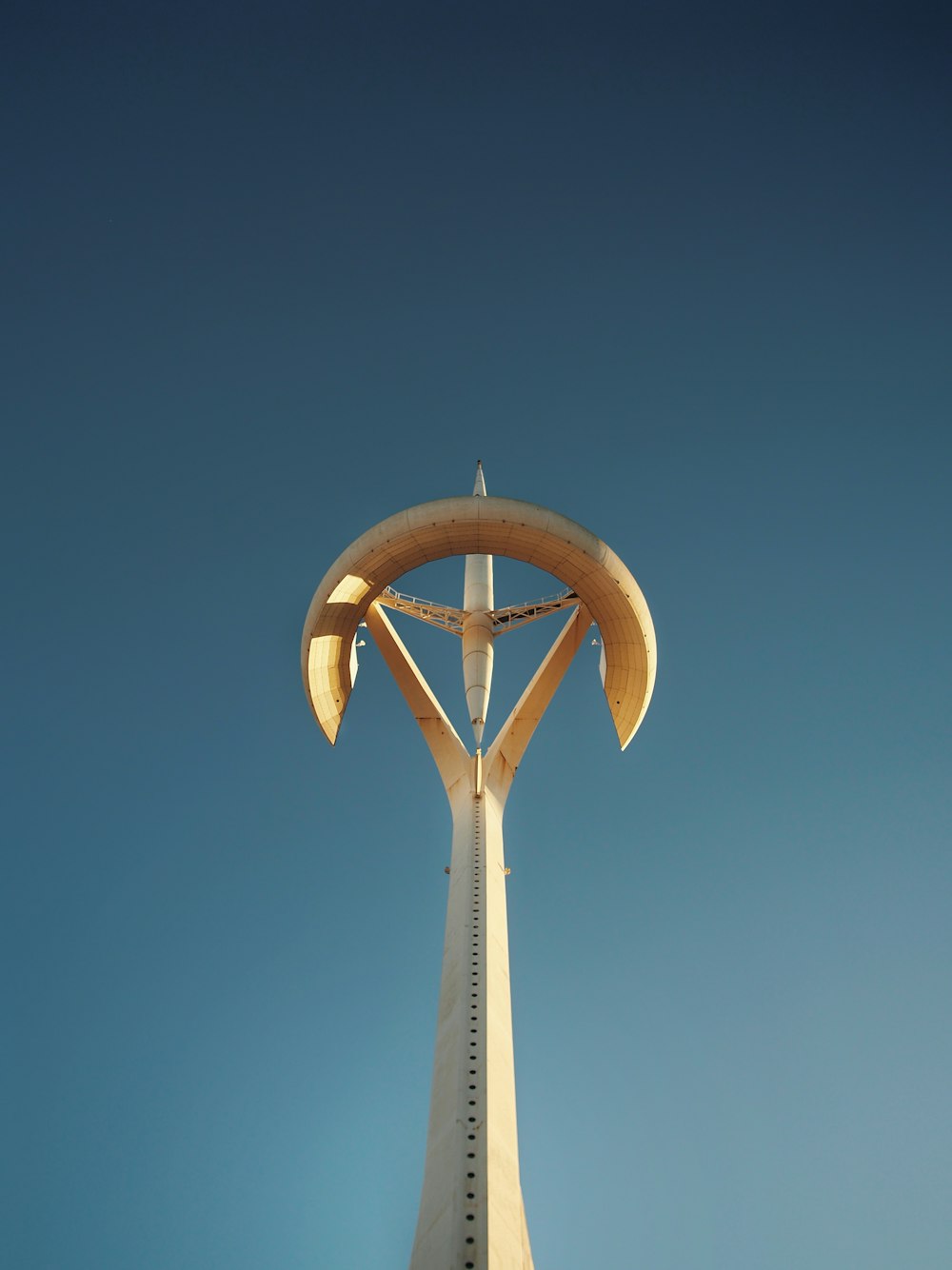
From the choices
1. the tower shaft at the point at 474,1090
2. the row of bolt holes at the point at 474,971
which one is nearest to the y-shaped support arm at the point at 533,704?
the row of bolt holes at the point at 474,971

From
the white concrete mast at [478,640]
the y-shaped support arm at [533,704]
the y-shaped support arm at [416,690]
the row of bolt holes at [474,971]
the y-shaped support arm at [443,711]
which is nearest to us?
the row of bolt holes at [474,971]

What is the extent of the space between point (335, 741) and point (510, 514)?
927 centimetres

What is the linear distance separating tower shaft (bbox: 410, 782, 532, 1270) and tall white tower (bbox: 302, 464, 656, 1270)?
3 cm

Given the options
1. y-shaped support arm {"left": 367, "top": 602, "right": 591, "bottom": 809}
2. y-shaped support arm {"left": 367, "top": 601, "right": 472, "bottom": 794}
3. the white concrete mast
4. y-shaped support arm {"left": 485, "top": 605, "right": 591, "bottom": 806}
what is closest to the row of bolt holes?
y-shaped support arm {"left": 485, "top": 605, "right": 591, "bottom": 806}

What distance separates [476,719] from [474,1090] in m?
11.9

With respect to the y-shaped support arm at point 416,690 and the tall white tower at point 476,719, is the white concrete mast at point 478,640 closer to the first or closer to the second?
the tall white tower at point 476,719

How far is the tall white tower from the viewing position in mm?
12148

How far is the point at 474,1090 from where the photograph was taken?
13914 mm

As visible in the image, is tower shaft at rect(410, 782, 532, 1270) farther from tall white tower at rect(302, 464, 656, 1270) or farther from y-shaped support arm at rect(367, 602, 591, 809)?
y-shaped support arm at rect(367, 602, 591, 809)

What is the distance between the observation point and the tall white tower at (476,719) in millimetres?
12148

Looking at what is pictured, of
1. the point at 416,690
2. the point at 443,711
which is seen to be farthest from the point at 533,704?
the point at 416,690

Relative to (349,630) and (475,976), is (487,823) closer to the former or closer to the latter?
(475,976)

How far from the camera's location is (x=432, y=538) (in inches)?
791

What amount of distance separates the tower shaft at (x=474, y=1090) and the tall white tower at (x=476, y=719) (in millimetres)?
29
